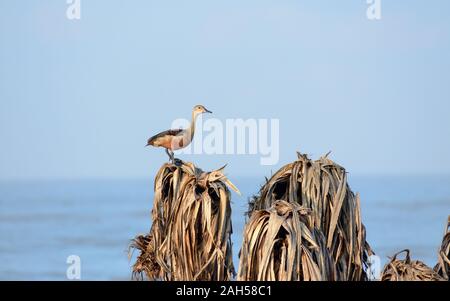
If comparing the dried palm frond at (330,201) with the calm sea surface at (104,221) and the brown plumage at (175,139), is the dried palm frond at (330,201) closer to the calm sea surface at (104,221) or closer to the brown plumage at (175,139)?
the brown plumage at (175,139)

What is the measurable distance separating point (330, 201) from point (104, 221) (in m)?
45.1

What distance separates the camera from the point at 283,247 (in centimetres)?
923

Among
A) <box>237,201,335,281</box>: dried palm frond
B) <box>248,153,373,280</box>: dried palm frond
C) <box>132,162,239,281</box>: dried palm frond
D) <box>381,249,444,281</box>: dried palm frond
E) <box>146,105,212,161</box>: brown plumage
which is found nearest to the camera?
<box>237,201,335,281</box>: dried palm frond

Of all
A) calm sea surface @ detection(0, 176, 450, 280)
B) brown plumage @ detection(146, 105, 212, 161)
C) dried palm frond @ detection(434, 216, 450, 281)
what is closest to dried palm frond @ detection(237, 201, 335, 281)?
dried palm frond @ detection(434, 216, 450, 281)

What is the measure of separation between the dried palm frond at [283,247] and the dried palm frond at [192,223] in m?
0.87

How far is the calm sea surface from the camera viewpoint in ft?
144

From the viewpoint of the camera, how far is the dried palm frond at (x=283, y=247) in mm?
9156

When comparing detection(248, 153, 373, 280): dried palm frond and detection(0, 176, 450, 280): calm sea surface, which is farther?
detection(0, 176, 450, 280): calm sea surface

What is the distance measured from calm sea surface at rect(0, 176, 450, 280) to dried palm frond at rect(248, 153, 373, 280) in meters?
25.0

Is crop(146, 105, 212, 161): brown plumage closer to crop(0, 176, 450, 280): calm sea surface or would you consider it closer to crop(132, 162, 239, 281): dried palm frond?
crop(132, 162, 239, 281): dried palm frond

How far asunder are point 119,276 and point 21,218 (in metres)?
24.7

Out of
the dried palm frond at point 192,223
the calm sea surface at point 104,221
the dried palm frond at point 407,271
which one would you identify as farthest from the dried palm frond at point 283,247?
the calm sea surface at point 104,221

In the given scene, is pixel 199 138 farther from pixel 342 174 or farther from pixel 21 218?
pixel 21 218

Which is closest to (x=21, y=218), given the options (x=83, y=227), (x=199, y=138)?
(x=83, y=227)
